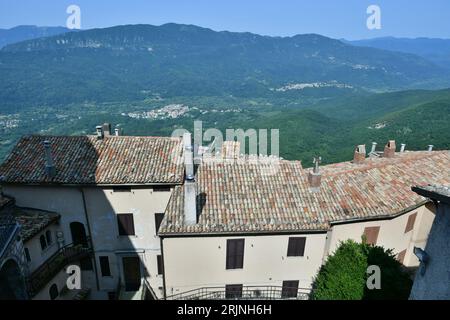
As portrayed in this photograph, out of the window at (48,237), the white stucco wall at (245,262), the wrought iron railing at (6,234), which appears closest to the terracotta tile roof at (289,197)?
the white stucco wall at (245,262)

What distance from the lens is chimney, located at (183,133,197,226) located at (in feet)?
52.0

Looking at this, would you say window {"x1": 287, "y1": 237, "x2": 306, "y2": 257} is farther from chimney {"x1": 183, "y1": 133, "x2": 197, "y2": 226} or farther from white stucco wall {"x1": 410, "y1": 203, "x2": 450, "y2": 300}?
white stucco wall {"x1": 410, "y1": 203, "x2": 450, "y2": 300}

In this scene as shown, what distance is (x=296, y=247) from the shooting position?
57.2ft

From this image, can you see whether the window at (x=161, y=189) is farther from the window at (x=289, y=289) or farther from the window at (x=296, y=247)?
the window at (x=289, y=289)

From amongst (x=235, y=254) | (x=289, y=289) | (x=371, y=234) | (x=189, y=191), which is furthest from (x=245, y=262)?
(x=371, y=234)

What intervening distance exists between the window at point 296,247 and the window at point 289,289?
1.95 metres

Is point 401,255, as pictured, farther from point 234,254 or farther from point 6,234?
point 6,234

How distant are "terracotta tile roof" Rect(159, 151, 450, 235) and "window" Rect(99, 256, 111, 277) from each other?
719cm

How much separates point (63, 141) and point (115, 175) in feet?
17.9

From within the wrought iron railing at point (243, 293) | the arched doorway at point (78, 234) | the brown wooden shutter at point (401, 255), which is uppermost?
the arched doorway at point (78, 234)

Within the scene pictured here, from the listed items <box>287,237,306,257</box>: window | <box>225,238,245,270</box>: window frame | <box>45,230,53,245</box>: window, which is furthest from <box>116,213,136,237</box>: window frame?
<box>287,237,306,257</box>: window

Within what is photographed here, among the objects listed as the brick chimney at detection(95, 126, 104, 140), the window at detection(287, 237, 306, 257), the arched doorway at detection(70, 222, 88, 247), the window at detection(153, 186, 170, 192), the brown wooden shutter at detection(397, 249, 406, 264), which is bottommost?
the brown wooden shutter at detection(397, 249, 406, 264)

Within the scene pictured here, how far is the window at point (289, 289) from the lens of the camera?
18.3 metres

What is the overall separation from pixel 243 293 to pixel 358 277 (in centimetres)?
664
